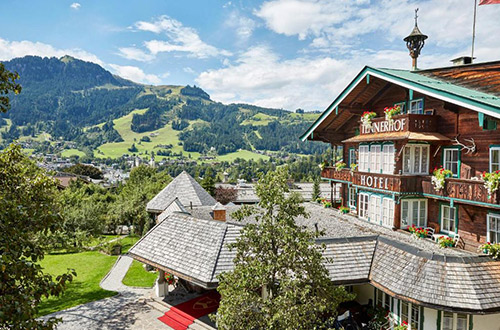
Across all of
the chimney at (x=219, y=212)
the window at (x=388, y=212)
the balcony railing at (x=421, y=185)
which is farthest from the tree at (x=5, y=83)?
the window at (x=388, y=212)

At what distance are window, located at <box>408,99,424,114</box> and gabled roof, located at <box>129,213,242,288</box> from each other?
41.0 feet

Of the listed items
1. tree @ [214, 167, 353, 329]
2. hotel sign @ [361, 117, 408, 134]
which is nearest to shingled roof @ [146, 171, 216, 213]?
hotel sign @ [361, 117, 408, 134]

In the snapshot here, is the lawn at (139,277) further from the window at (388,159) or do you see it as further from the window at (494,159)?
the window at (494,159)

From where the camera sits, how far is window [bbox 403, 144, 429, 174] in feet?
60.5

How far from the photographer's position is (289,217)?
10523 mm

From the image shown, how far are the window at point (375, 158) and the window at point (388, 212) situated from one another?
6.56 ft

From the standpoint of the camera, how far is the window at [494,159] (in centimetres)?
1501

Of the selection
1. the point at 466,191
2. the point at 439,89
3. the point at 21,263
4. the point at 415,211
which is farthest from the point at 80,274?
the point at 439,89

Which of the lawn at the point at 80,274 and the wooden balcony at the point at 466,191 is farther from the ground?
the wooden balcony at the point at 466,191

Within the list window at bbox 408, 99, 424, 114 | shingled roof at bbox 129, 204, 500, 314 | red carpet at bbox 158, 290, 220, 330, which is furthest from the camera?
window at bbox 408, 99, 424, 114

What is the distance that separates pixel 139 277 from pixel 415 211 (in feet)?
65.2

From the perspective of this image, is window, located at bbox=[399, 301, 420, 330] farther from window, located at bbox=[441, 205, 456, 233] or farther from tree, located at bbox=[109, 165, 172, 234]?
tree, located at bbox=[109, 165, 172, 234]

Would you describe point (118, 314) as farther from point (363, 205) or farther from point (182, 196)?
point (182, 196)

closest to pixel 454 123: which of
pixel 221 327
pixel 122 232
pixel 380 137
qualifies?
pixel 380 137
